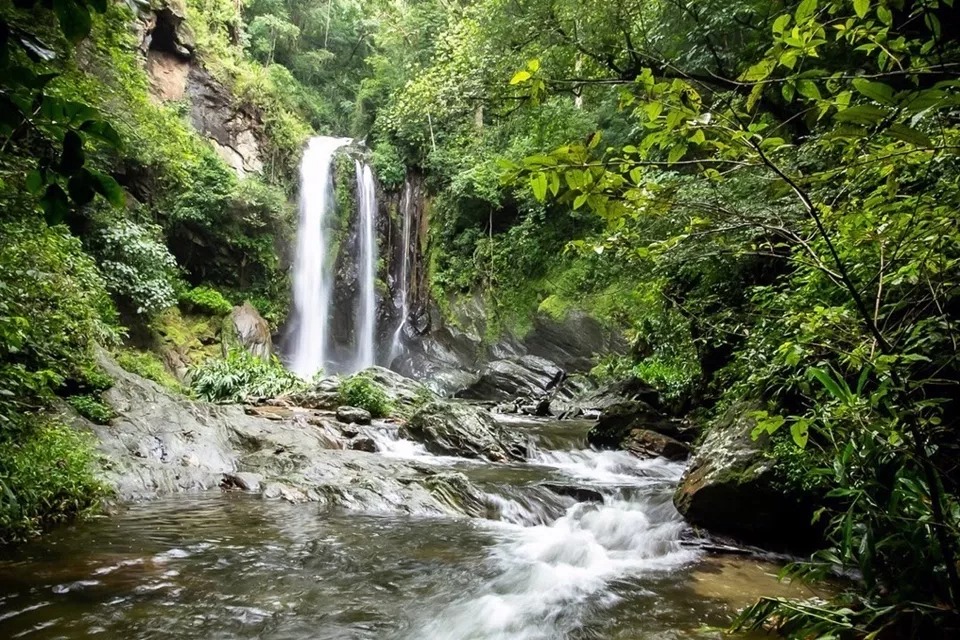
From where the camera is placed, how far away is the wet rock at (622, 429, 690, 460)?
810cm

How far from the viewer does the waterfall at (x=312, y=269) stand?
59.4 ft

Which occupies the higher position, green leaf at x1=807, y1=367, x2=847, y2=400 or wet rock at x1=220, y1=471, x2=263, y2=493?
green leaf at x1=807, y1=367, x2=847, y2=400

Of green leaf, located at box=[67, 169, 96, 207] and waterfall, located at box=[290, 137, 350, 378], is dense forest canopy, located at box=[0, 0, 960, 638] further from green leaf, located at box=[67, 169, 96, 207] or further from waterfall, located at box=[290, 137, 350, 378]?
waterfall, located at box=[290, 137, 350, 378]

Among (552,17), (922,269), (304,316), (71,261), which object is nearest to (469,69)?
(552,17)

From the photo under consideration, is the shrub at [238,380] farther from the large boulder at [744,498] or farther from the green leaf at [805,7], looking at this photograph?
the green leaf at [805,7]

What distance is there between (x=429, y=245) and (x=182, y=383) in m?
11.1

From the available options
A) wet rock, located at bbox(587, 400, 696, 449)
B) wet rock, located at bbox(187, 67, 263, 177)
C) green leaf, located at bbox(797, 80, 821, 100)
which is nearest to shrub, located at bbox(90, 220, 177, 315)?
wet rock, located at bbox(187, 67, 263, 177)

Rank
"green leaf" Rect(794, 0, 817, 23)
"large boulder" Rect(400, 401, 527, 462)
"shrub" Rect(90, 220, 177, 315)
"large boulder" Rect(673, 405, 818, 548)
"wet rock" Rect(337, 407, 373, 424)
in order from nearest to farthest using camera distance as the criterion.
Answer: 1. "green leaf" Rect(794, 0, 817, 23)
2. "large boulder" Rect(673, 405, 818, 548)
3. "large boulder" Rect(400, 401, 527, 462)
4. "wet rock" Rect(337, 407, 373, 424)
5. "shrub" Rect(90, 220, 177, 315)

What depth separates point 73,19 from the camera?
1008 millimetres

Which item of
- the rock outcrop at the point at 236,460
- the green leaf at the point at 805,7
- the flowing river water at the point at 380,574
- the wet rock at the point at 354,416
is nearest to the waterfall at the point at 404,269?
the wet rock at the point at 354,416

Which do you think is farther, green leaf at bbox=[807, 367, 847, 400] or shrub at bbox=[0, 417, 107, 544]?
shrub at bbox=[0, 417, 107, 544]

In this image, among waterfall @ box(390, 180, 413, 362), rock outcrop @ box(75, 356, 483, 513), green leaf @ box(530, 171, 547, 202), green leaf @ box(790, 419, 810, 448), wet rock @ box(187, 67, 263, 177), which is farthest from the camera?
waterfall @ box(390, 180, 413, 362)

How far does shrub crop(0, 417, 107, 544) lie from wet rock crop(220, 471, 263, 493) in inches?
62.2

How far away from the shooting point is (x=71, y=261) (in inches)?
258
